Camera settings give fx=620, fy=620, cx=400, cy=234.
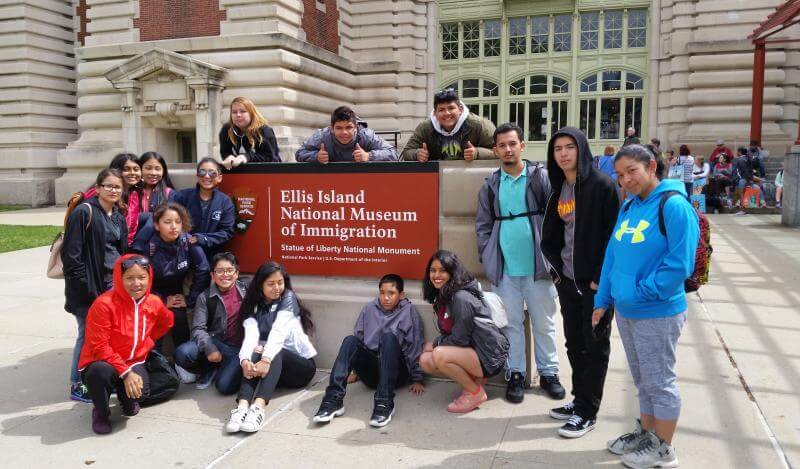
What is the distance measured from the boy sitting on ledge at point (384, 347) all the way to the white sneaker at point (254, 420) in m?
→ 0.43

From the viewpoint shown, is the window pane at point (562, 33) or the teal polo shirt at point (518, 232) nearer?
the teal polo shirt at point (518, 232)

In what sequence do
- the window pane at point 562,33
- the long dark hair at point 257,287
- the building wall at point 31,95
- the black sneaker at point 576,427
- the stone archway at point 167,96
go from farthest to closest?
1. the window pane at point 562,33
2. the building wall at point 31,95
3. the stone archway at point 167,96
4. the long dark hair at point 257,287
5. the black sneaker at point 576,427

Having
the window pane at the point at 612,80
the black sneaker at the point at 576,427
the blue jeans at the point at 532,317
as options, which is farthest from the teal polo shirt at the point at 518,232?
the window pane at the point at 612,80

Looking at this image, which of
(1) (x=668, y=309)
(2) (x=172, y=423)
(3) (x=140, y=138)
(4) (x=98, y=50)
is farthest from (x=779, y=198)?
(4) (x=98, y=50)

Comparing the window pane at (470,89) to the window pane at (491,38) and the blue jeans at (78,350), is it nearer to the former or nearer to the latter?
the window pane at (491,38)

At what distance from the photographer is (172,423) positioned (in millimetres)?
4172

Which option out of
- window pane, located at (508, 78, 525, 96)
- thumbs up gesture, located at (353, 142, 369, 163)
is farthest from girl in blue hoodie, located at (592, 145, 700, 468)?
window pane, located at (508, 78, 525, 96)

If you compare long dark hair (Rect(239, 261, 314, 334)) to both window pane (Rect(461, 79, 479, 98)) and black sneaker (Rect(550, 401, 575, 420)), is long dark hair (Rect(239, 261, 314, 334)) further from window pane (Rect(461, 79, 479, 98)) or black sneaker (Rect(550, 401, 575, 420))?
window pane (Rect(461, 79, 479, 98))

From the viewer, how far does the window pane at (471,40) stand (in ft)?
78.8

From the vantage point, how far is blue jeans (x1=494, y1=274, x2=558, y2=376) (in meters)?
4.49

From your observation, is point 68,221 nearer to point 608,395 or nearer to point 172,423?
point 172,423

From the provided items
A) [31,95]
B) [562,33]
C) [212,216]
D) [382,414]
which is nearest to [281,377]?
[382,414]

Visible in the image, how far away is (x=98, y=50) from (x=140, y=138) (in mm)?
3230

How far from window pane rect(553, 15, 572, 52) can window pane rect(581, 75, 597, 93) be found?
4.35 ft
